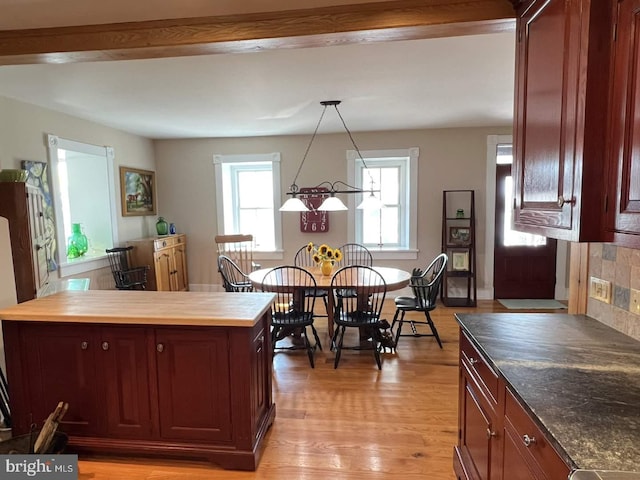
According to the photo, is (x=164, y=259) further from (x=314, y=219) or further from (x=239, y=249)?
(x=314, y=219)

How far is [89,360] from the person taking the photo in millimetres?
2096

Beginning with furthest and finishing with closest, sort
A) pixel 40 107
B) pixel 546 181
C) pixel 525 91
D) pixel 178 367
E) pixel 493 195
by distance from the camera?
pixel 493 195
pixel 40 107
pixel 178 367
pixel 525 91
pixel 546 181

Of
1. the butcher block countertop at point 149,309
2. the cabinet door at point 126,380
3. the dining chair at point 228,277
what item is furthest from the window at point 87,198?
the cabinet door at point 126,380

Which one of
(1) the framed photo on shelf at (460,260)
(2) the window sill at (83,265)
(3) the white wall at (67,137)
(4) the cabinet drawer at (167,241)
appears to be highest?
(3) the white wall at (67,137)

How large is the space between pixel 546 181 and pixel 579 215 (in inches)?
9.8

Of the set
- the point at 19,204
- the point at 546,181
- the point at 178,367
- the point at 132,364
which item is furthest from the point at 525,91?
the point at 19,204

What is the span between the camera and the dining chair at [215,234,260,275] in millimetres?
5094

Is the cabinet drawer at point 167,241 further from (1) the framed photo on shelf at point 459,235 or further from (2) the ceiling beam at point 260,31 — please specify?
(1) the framed photo on shelf at point 459,235

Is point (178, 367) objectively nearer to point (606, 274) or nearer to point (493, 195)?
point (606, 274)

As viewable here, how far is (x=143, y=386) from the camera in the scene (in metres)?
2.08

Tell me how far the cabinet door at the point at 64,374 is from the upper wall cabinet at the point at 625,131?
2452 mm

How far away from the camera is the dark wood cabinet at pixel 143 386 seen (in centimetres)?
202

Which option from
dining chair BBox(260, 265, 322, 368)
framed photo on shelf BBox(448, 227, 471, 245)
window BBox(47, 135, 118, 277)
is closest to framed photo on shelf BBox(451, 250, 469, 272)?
framed photo on shelf BBox(448, 227, 471, 245)

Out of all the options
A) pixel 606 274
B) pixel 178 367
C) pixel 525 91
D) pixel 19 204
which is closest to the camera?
pixel 525 91
